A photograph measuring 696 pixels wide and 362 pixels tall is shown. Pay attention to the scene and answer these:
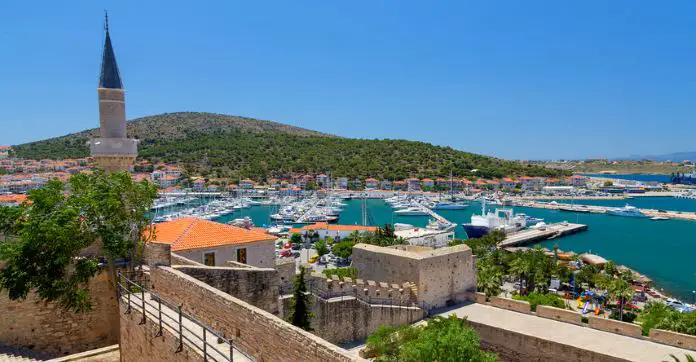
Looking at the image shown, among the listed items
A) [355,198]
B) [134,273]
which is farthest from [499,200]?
[134,273]

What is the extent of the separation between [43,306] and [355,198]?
10528 centimetres

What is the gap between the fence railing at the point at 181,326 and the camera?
5.42 meters

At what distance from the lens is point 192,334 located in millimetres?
6246

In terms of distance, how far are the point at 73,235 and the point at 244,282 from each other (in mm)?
3336

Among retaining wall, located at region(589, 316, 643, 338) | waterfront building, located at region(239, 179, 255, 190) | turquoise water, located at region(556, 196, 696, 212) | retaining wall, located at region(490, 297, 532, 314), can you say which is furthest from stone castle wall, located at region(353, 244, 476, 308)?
turquoise water, located at region(556, 196, 696, 212)

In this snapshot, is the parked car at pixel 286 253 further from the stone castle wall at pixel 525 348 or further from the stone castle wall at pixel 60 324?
the stone castle wall at pixel 60 324

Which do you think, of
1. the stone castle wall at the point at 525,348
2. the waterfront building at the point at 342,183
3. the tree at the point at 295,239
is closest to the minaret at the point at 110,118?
the stone castle wall at the point at 525,348

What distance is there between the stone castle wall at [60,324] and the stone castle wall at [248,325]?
1907mm

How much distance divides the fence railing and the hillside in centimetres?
10879

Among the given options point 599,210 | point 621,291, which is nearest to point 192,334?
point 621,291

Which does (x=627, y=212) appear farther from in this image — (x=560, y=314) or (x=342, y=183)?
(x=560, y=314)

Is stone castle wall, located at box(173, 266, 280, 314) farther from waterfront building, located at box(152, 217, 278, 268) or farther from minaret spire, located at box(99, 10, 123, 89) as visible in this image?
minaret spire, located at box(99, 10, 123, 89)

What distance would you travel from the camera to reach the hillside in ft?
390

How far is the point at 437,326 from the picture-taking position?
44.5 feet
